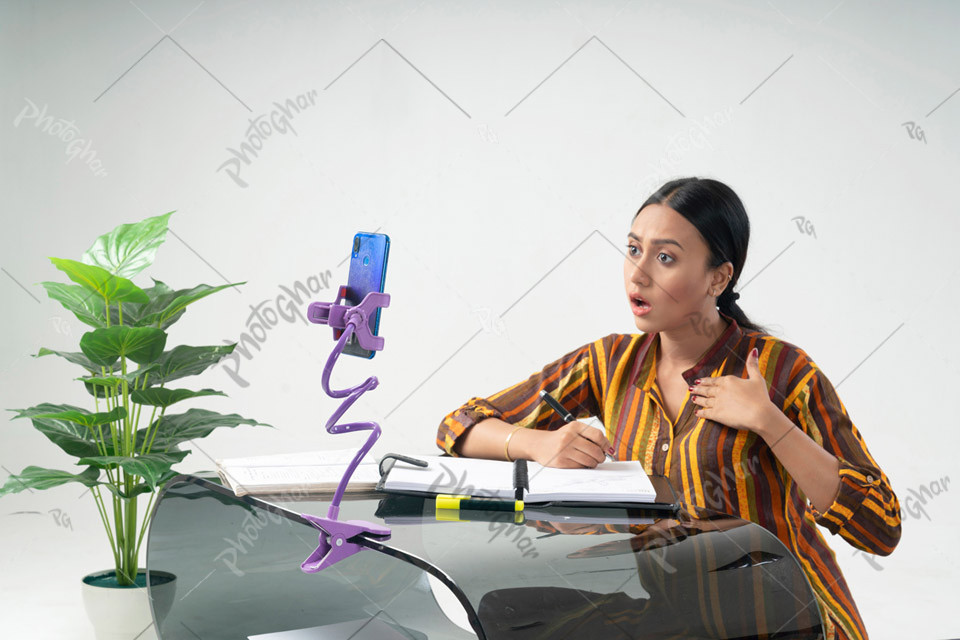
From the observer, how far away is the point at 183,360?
2137mm

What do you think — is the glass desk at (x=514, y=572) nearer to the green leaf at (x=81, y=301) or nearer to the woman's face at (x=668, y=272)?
the woman's face at (x=668, y=272)

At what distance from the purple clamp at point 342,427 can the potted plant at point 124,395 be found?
36.7 inches

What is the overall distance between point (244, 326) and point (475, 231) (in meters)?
1.08

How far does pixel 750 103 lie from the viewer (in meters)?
3.75

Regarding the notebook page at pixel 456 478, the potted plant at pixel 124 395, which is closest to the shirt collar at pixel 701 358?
the notebook page at pixel 456 478

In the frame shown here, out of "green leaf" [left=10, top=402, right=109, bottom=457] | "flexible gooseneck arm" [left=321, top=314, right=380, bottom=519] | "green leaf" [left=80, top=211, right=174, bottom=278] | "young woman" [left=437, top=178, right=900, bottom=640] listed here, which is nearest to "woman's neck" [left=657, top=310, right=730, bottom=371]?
"young woman" [left=437, top=178, right=900, bottom=640]

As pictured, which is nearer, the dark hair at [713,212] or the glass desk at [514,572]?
the glass desk at [514,572]

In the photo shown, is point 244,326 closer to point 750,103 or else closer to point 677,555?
point 750,103

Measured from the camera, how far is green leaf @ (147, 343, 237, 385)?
2.12 m

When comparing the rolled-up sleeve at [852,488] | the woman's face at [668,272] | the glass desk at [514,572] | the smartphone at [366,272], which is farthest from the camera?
the woman's face at [668,272]

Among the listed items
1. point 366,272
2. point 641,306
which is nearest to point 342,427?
point 366,272

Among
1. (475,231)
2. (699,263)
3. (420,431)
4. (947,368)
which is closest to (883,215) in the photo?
(947,368)

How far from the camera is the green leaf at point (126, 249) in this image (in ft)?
6.95

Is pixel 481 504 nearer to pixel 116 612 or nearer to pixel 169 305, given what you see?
pixel 169 305
